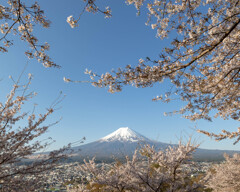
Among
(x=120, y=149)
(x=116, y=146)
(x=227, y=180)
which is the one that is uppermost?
(x=116, y=146)

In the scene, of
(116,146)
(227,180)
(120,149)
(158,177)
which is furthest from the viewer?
(116,146)

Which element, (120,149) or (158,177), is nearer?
(158,177)

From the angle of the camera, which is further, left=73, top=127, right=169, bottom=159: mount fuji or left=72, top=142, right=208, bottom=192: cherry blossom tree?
left=73, top=127, right=169, bottom=159: mount fuji

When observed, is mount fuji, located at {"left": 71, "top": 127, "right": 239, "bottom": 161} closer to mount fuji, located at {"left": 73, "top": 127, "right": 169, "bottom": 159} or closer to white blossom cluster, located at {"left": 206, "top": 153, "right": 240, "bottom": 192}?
mount fuji, located at {"left": 73, "top": 127, "right": 169, "bottom": 159}

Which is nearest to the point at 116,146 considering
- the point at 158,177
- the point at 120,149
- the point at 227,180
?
the point at 227,180

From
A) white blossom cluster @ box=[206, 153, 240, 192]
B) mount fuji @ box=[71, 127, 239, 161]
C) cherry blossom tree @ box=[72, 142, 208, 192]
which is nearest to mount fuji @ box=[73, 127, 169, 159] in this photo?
mount fuji @ box=[71, 127, 239, 161]

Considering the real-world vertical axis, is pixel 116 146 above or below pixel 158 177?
above

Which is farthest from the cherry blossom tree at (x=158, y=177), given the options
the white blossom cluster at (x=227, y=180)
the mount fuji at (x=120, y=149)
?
the white blossom cluster at (x=227, y=180)

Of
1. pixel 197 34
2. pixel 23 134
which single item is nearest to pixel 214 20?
pixel 197 34

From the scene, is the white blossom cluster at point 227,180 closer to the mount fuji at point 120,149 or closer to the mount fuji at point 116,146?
the mount fuji at point 120,149

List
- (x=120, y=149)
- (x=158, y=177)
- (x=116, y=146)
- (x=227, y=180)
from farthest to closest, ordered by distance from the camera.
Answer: (x=116, y=146)
(x=227, y=180)
(x=120, y=149)
(x=158, y=177)

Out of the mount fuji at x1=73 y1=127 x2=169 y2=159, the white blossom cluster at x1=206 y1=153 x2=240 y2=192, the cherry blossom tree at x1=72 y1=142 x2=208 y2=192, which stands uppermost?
the mount fuji at x1=73 y1=127 x2=169 y2=159

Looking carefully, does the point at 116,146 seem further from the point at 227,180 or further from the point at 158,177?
the point at 158,177

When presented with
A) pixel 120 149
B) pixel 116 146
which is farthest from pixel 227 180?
pixel 116 146
